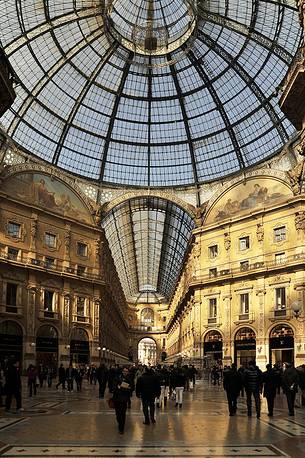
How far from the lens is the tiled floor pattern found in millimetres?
11602

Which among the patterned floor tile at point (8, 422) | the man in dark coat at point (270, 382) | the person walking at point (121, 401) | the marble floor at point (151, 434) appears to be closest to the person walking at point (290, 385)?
the marble floor at point (151, 434)

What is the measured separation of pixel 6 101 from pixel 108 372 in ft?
60.0

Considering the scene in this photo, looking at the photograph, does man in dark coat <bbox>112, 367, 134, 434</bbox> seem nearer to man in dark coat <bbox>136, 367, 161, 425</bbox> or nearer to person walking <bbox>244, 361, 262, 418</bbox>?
man in dark coat <bbox>136, 367, 161, 425</bbox>

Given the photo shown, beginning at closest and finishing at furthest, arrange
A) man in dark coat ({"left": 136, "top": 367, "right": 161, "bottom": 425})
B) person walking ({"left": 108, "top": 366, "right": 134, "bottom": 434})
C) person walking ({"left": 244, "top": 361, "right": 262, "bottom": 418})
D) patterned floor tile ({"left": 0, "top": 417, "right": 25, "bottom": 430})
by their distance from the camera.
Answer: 1. person walking ({"left": 108, "top": 366, "right": 134, "bottom": 434})
2. patterned floor tile ({"left": 0, "top": 417, "right": 25, "bottom": 430})
3. man in dark coat ({"left": 136, "top": 367, "right": 161, "bottom": 425})
4. person walking ({"left": 244, "top": 361, "right": 262, "bottom": 418})

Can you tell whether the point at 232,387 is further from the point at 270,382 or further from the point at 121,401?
the point at 121,401

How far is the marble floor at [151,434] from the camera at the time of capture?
12016 millimetres

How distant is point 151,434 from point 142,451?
112 inches

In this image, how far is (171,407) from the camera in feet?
78.2

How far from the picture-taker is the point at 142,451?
12.1 m

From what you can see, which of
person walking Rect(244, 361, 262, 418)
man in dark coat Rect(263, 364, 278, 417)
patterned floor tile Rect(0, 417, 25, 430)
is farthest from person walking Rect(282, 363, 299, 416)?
patterned floor tile Rect(0, 417, 25, 430)

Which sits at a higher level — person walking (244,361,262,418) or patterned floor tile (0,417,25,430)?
person walking (244,361,262,418)

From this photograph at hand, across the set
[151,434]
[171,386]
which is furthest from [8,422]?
[171,386]

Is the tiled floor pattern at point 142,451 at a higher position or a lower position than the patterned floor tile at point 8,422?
higher

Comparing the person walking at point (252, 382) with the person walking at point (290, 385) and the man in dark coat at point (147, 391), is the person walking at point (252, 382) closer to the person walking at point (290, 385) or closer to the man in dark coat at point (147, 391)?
the person walking at point (290, 385)
